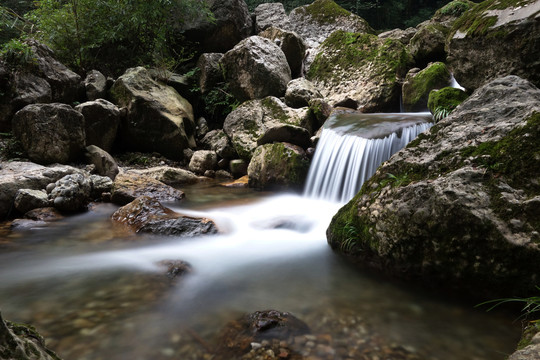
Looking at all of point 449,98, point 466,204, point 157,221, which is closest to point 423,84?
point 449,98

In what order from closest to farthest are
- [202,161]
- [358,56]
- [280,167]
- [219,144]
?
1. [280,167]
2. [202,161]
3. [219,144]
4. [358,56]

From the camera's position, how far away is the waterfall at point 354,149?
567 centimetres

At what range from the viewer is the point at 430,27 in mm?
8281

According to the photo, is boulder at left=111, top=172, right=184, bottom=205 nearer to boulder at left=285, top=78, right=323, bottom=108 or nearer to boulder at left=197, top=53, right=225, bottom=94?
boulder at left=285, top=78, right=323, bottom=108

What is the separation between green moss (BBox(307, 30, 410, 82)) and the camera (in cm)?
859

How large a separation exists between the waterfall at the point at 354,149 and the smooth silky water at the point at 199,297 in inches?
67.3

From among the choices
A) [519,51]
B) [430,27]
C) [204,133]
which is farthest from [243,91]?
[519,51]

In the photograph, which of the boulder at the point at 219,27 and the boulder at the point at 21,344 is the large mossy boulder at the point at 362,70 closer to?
the boulder at the point at 219,27

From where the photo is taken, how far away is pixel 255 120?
334 inches

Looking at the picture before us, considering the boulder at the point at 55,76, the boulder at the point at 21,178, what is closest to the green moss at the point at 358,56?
the boulder at the point at 55,76

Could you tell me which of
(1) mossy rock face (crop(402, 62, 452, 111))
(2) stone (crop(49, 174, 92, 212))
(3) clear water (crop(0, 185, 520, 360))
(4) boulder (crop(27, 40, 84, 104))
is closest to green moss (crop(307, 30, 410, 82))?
(1) mossy rock face (crop(402, 62, 452, 111))

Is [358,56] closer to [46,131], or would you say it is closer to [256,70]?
[256,70]

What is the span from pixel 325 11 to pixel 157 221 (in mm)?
13047

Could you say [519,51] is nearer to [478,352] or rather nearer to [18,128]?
[478,352]
